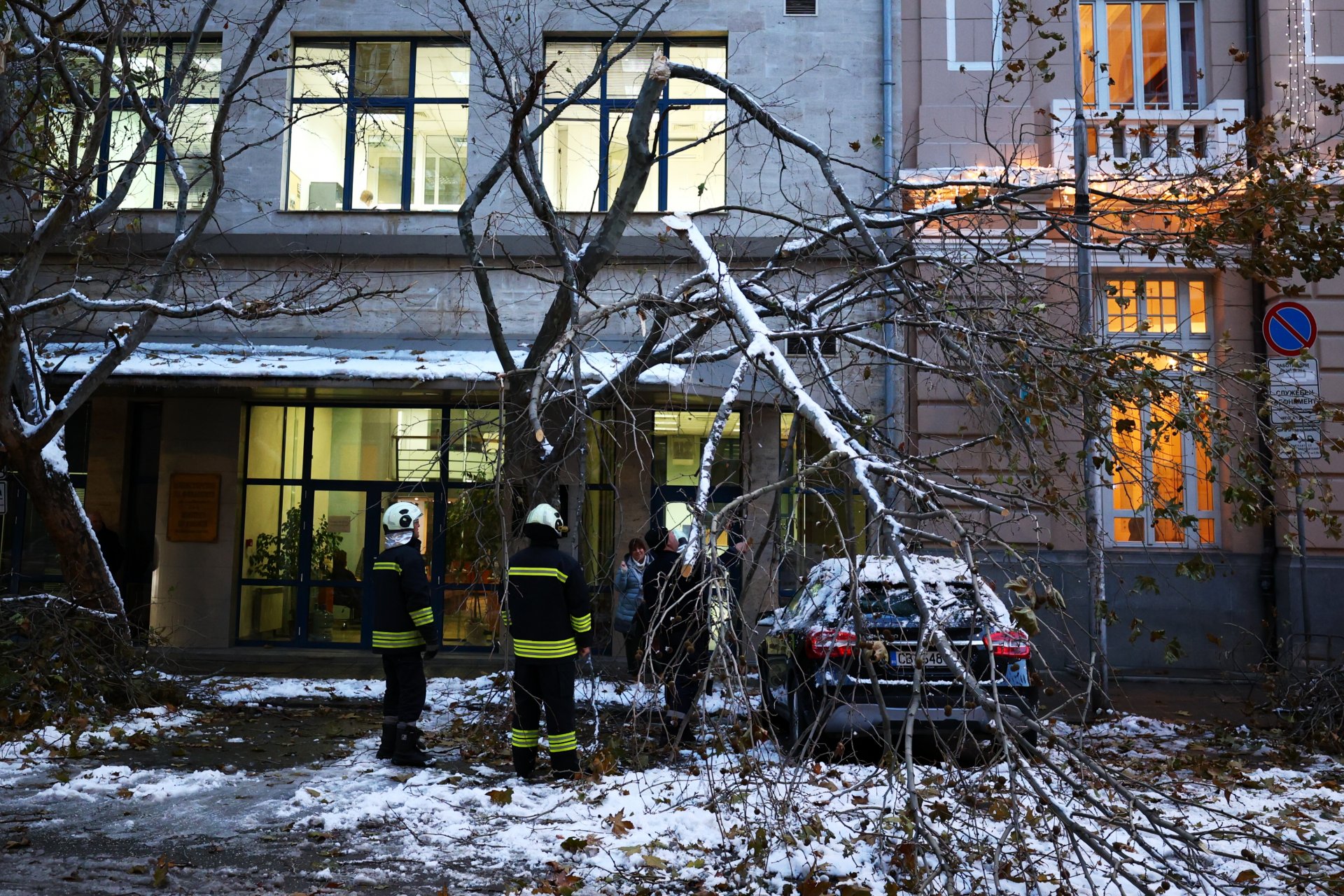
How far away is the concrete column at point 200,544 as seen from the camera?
14906 millimetres

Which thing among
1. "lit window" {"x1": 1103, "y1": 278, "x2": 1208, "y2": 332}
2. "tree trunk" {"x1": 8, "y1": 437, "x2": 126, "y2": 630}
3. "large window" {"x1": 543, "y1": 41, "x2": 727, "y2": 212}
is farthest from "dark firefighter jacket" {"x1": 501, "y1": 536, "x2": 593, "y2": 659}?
"lit window" {"x1": 1103, "y1": 278, "x2": 1208, "y2": 332}

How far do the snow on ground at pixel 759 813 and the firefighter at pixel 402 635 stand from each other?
11.0 inches

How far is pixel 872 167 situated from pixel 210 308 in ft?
27.9

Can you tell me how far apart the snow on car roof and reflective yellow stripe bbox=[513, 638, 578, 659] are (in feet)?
5.20

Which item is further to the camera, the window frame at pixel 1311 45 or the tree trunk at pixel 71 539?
the window frame at pixel 1311 45

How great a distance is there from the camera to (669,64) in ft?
25.7

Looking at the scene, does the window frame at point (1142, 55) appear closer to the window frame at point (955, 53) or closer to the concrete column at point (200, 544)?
the window frame at point (955, 53)

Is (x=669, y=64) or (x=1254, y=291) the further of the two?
(x=1254, y=291)

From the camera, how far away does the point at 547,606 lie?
24.9ft

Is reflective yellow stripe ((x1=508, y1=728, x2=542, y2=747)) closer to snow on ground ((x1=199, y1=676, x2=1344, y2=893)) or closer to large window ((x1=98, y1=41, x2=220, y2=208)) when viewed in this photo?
snow on ground ((x1=199, y1=676, x2=1344, y2=893))

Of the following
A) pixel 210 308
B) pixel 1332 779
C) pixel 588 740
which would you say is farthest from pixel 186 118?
pixel 1332 779

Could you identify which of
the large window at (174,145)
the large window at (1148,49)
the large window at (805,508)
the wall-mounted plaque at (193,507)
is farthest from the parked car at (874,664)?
the large window at (174,145)

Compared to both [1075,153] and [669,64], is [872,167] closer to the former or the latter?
[1075,153]

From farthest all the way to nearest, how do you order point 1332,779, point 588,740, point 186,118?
point 186,118 → point 588,740 → point 1332,779
